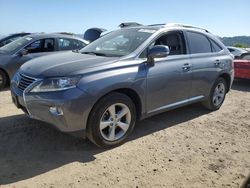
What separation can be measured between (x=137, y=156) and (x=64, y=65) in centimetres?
159

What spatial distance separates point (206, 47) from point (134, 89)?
2386mm

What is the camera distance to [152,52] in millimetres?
4652

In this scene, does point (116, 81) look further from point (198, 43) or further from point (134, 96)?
point (198, 43)

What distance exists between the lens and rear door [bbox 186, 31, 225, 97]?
5.70 metres

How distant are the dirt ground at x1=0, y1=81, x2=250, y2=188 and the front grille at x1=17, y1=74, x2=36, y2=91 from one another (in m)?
0.65

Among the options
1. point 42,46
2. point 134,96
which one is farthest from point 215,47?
point 42,46

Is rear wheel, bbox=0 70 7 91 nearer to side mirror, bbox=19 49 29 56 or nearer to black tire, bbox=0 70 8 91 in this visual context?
black tire, bbox=0 70 8 91

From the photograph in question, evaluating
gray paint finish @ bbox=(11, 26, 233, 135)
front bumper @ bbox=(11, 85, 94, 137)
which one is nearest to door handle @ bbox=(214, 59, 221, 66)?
gray paint finish @ bbox=(11, 26, 233, 135)

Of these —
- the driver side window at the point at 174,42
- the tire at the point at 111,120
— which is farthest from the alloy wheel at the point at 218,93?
the tire at the point at 111,120

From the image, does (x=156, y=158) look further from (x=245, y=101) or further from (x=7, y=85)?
(x=7, y=85)

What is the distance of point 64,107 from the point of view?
3867 mm

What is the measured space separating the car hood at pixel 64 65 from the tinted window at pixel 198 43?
1.89 m

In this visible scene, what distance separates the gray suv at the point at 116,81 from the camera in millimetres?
3979

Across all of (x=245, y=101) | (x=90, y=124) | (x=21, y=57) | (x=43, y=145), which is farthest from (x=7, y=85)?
(x=245, y=101)
